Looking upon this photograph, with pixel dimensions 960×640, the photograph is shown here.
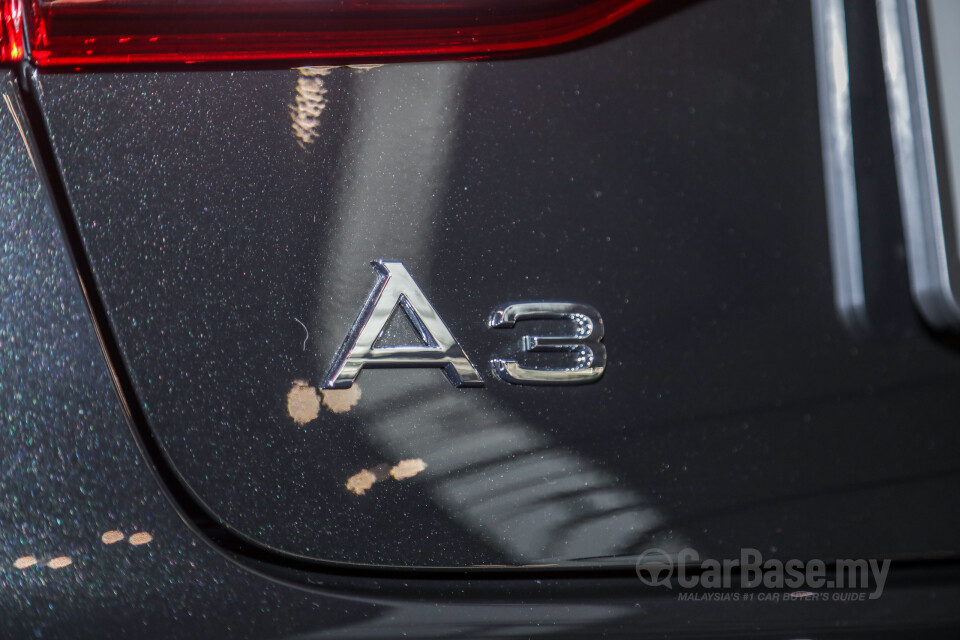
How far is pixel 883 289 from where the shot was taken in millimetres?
583

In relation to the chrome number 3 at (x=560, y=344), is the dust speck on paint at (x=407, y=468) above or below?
below

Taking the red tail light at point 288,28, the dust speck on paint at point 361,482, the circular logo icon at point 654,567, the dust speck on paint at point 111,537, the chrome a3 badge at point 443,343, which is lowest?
the circular logo icon at point 654,567

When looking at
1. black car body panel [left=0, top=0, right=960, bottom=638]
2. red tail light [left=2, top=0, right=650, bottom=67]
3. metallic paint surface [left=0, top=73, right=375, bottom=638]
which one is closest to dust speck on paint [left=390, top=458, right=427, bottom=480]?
black car body panel [left=0, top=0, right=960, bottom=638]

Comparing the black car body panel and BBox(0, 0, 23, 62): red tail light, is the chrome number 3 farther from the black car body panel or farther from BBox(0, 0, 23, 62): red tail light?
BBox(0, 0, 23, 62): red tail light

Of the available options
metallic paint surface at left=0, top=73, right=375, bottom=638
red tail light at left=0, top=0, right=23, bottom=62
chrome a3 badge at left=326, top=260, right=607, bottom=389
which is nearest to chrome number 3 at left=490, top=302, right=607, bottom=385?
chrome a3 badge at left=326, top=260, right=607, bottom=389

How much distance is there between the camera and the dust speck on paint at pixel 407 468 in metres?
A: 0.54

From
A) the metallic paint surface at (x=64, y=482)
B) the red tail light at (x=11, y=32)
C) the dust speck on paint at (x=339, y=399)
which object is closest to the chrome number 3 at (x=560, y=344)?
the dust speck on paint at (x=339, y=399)

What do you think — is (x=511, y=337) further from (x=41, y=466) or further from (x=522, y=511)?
(x=41, y=466)

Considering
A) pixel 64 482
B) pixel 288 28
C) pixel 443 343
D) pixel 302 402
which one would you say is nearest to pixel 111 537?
pixel 64 482

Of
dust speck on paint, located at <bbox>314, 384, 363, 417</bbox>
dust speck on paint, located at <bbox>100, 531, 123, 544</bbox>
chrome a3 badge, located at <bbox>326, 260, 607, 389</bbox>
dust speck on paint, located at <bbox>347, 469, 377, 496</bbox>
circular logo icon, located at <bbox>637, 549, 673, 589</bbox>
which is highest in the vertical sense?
chrome a3 badge, located at <bbox>326, 260, 607, 389</bbox>

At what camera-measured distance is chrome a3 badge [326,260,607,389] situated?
525 millimetres

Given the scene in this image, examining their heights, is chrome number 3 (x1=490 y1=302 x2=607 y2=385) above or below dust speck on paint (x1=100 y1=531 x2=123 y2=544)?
above

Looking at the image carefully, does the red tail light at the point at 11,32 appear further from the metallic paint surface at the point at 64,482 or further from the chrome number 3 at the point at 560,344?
the chrome number 3 at the point at 560,344

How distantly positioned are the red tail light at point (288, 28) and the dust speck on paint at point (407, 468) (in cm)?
28
